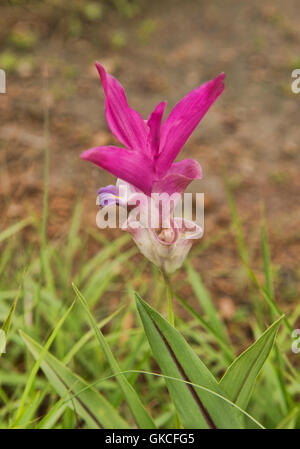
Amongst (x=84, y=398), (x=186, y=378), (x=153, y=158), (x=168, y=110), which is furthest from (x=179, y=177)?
(x=168, y=110)

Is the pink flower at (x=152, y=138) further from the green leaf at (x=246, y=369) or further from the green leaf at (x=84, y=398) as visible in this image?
the green leaf at (x=84, y=398)

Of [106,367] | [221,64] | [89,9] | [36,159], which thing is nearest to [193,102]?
[106,367]

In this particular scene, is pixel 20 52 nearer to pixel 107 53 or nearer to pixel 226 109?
pixel 107 53

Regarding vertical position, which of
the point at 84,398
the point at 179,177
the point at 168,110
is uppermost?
the point at 168,110

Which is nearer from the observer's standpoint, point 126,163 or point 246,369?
point 126,163

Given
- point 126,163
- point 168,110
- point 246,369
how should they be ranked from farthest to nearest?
point 168,110
point 246,369
point 126,163

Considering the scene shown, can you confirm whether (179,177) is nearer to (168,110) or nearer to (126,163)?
(126,163)

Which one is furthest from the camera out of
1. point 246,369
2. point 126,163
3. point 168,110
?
point 168,110
